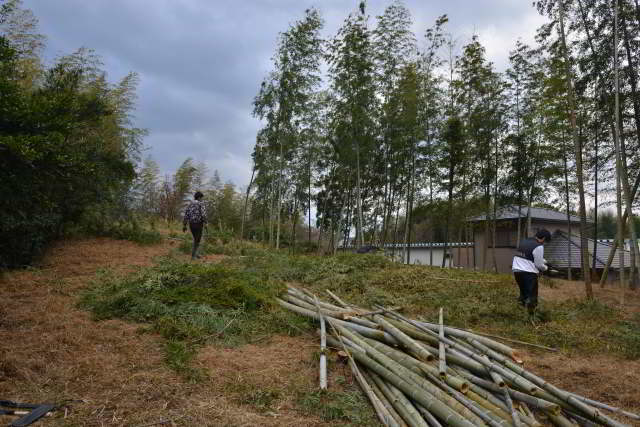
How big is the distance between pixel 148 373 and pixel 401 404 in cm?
219

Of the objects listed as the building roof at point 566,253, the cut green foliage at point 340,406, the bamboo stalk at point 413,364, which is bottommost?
the cut green foliage at point 340,406

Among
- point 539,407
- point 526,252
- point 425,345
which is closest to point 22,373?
point 425,345

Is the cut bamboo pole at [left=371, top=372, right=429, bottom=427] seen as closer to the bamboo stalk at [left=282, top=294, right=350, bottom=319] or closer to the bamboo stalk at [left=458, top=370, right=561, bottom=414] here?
the bamboo stalk at [left=458, top=370, right=561, bottom=414]

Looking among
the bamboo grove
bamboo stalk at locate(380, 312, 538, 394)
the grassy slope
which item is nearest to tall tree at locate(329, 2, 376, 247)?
the bamboo grove

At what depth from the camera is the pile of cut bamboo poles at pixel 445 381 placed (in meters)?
3.01

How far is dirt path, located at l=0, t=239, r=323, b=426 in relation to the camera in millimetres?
2930

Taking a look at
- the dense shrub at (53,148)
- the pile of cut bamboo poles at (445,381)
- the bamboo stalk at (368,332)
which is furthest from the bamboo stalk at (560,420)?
the dense shrub at (53,148)

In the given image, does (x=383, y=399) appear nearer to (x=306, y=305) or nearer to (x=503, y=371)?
(x=503, y=371)

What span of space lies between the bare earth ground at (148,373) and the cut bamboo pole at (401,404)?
0.39 metres

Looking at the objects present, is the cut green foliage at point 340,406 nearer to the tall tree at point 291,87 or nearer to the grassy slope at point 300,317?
the grassy slope at point 300,317

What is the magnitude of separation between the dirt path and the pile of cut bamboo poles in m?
0.57

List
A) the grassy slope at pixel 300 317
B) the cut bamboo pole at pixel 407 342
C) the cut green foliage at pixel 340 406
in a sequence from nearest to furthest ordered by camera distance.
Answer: the cut green foliage at pixel 340 406 → the grassy slope at pixel 300 317 → the cut bamboo pole at pixel 407 342

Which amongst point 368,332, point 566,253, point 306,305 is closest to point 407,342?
point 368,332

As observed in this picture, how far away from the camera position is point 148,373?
3518mm
